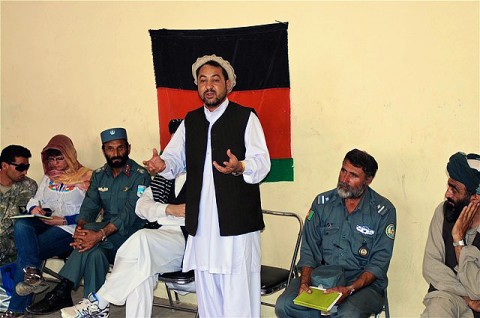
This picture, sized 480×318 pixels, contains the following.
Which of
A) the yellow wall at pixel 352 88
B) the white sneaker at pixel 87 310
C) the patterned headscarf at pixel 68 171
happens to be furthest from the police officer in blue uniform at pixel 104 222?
the yellow wall at pixel 352 88

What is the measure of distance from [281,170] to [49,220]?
75.4 inches

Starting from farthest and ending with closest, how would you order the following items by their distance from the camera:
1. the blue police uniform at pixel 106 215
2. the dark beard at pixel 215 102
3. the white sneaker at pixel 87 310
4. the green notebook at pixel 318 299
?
1. the blue police uniform at pixel 106 215
2. the white sneaker at pixel 87 310
3. the dark beard at pixel 215 102
4. the green notebook at pixel 318 299

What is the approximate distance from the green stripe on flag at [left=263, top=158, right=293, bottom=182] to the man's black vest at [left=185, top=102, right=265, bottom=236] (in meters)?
0.85

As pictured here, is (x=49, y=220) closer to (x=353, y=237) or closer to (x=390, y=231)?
(x=353, y=237)

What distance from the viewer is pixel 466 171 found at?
384 cm

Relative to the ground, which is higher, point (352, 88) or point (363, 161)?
point (352, 88)

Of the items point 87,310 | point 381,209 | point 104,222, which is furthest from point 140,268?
point 381,209

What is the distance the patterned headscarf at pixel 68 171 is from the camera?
5.69 metres

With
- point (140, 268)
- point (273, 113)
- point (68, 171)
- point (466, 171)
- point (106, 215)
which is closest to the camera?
point (466, 171)

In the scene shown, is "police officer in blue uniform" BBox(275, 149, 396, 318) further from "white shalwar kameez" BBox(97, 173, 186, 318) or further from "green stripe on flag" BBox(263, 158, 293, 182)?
"white shalwar kameez" BBox(97, 173, 186, 318)

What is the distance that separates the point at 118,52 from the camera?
19.4ft

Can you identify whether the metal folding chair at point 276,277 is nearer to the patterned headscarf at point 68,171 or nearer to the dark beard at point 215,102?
the dark beard at point 215,102

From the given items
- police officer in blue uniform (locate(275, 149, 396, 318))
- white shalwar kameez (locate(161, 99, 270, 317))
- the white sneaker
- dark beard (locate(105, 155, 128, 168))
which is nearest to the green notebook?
police officer in blue uniform (locate(275, 149, 396, 318))

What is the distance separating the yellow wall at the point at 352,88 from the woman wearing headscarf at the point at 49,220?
460mm
